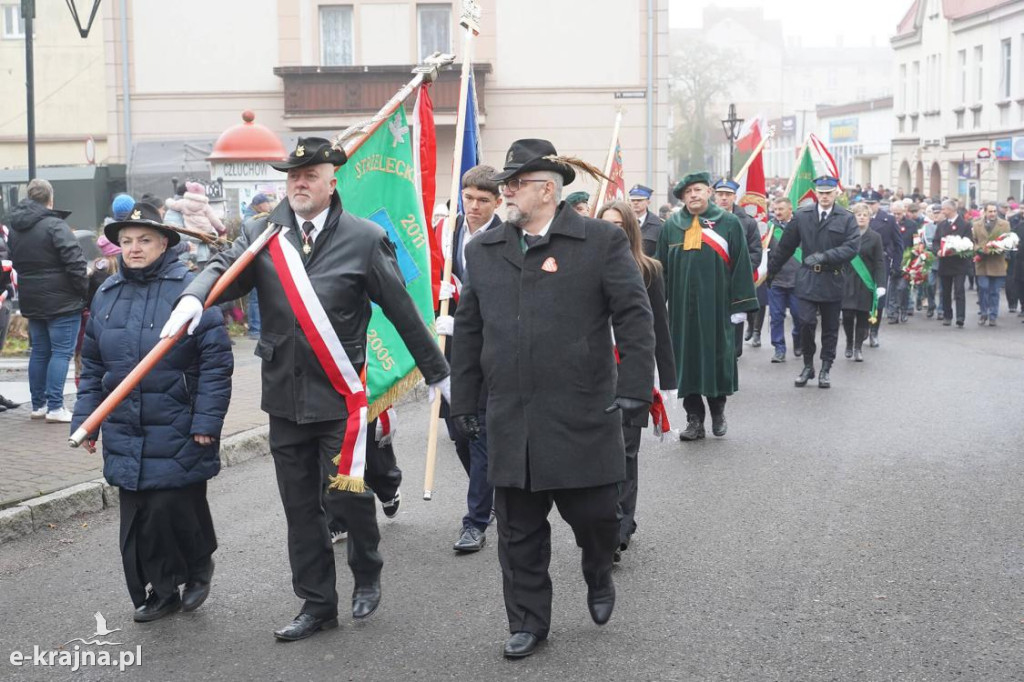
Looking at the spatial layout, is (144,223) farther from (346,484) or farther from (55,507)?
(55,507)

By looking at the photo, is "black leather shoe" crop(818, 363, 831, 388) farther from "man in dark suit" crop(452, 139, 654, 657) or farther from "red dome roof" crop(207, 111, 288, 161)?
"man in dark suit" crop(452, 139, 654, 657)

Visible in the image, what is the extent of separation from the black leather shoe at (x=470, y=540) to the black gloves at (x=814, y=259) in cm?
670

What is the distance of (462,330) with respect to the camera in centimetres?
542

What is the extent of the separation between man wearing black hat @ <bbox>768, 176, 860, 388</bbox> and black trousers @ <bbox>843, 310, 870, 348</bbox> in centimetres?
207

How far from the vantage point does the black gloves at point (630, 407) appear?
511 cm

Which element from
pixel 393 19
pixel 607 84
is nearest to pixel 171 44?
pixel 393 19

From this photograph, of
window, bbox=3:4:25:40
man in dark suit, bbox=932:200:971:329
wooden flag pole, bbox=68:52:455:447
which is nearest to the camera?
wooden flag pole, bbox=68:52:455:447

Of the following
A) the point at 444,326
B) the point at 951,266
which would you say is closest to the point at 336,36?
the point at 951,266

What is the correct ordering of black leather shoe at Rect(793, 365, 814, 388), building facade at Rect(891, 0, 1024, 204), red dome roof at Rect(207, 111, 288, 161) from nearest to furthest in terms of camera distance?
1. black leather shoe at Rect(793, 365, 814, 388)
2. red dome roof at Rect(207, 111, 288, 161)
3. building facade at Rect(891, 0, 1024, 204)

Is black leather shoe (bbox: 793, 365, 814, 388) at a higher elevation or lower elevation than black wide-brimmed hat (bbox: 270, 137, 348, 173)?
lower

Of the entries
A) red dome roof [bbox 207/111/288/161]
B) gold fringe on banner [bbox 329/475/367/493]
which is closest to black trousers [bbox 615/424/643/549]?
gold fringe on banner [bbox 329/475/367/493]

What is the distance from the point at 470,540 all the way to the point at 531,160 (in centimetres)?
234

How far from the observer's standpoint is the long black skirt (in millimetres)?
→ 5590

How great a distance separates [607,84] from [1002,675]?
2502 centimetres
